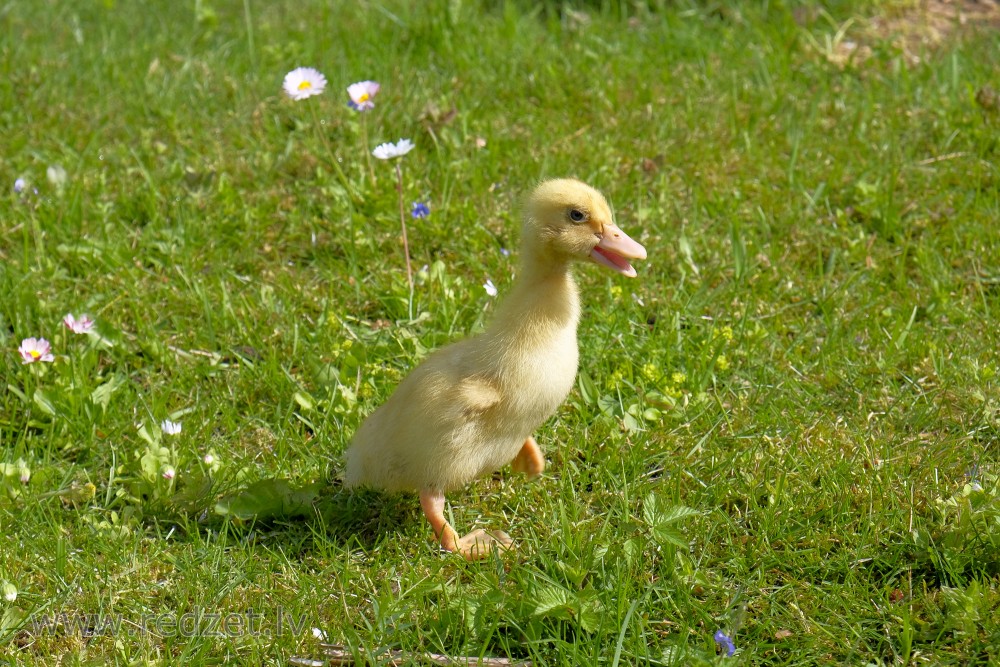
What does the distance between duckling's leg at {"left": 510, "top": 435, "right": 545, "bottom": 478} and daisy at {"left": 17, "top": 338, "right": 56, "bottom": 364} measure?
1684 mm

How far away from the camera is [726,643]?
3.05 meters

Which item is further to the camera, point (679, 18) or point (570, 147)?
point (679, 18)

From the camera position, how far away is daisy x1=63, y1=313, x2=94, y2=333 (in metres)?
4.22

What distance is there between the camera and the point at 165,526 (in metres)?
3.64

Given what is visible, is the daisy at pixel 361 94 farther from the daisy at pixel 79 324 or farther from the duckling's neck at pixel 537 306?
the duckling's neck at pixel 537 306

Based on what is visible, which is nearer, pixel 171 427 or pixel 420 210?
pixel 171 427

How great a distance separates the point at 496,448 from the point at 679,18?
3.95 meters

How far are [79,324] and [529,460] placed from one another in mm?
1749

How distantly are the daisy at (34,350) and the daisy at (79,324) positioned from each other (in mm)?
121

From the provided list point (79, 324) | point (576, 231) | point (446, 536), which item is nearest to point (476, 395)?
point (446, 536)

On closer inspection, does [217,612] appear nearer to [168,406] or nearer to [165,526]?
[165,526]

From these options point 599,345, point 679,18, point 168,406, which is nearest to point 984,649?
point 599,345

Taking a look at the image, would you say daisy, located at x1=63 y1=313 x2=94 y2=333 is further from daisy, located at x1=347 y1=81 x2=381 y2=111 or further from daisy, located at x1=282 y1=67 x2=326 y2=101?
daisy, located at x1=347 y1=81 x2=381 y2=111

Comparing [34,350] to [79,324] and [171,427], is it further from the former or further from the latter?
[171,427]
